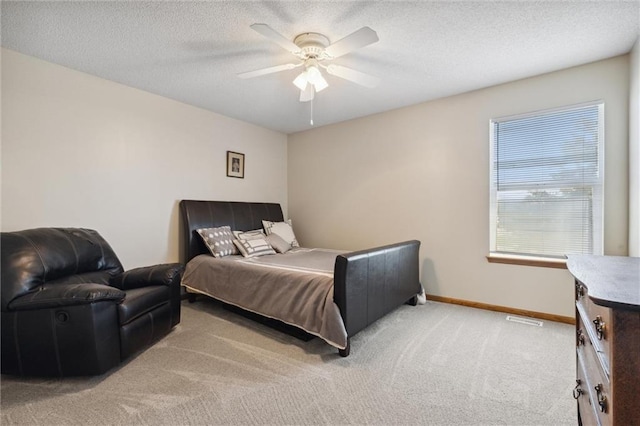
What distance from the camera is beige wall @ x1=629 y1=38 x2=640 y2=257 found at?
2.29 m

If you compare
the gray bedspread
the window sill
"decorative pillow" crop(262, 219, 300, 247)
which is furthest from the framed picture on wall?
the window sill

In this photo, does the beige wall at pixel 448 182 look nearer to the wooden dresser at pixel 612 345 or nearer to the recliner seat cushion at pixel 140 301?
the wooden dresser at pixel 612 345

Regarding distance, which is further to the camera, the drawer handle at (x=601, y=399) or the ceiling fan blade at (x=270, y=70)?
the ceiling fan blade at (x=270, y=70)

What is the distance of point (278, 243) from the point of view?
13.0 ft

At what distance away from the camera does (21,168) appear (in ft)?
8.20

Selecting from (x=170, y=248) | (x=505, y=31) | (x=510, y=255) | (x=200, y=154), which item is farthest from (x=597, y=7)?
(x=170, y=248)

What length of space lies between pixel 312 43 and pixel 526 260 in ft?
9.65

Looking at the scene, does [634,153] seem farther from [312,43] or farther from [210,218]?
[210,218]

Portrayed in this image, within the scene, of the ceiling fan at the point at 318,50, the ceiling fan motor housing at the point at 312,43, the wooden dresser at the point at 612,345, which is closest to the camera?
the wooden dresser at the point at 612,345

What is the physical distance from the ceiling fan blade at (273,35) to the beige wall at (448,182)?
2.15 meters

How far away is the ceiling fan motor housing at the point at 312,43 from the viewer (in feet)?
7.23

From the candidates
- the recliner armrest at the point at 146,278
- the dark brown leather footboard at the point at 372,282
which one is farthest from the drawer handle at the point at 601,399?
the recliner armrest at the point at 146,278

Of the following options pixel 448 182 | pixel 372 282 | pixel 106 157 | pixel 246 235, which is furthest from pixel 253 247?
pixel 448 182

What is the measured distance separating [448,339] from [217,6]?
3116mm
